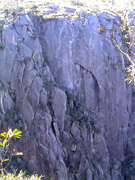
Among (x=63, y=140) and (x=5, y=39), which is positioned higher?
(x=5, y=39)

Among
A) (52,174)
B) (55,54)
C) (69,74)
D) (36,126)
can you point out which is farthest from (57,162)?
→ (55,54)

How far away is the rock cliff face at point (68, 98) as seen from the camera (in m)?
14.0

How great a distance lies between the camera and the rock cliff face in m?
14.0

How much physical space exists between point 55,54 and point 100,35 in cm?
484

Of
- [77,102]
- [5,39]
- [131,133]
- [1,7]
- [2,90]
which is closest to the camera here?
[2,90]

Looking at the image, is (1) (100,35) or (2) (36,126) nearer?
(2) (36,126)

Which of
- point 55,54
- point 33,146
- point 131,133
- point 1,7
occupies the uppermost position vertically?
point 1,7

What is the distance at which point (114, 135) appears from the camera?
20109 mm

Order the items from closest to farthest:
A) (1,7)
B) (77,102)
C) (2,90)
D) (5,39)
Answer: (2,90), (5,39), (77,102), (1,7)

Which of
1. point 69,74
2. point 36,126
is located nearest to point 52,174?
point 36,126

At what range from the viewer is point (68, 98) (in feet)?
55.8

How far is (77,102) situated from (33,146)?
19.2 ft

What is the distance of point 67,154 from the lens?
51.1 feet

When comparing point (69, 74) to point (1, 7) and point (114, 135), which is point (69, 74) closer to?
point (114, 135)
